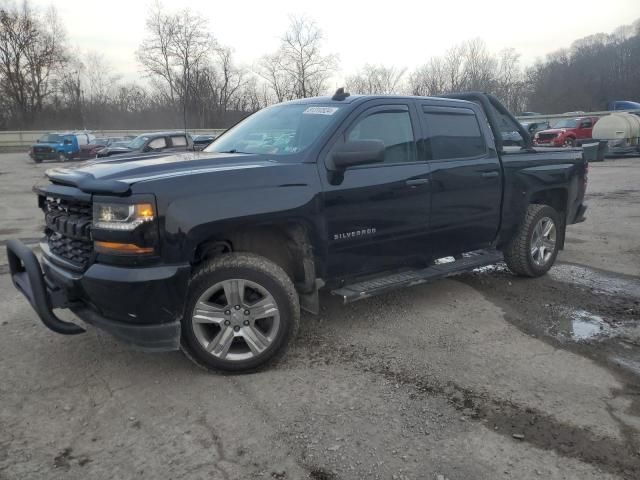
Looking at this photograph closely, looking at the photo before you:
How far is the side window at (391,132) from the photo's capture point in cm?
413

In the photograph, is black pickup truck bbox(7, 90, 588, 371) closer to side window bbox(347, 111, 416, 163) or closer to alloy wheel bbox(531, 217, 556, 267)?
side window bbox(347, 111, 416, 163)

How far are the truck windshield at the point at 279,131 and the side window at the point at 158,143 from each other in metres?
11.9

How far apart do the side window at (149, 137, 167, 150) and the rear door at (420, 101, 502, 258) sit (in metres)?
12.7

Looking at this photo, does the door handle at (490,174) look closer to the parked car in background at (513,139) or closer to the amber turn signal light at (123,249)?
the parked car in background at (513,139)

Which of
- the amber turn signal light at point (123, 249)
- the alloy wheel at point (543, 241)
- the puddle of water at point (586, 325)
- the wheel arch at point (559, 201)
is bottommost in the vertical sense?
the puddle of water at point (586, 325)

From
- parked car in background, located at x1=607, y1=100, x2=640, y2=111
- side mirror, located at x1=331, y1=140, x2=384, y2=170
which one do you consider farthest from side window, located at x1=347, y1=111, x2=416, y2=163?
parked car in background, located at x1=607, y1=100, x2=640, y2=111

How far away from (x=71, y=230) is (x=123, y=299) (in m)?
0.67

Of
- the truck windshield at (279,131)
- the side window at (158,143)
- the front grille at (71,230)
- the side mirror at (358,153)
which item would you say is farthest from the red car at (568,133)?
the front grille at (71,230)

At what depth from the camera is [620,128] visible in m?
26.0

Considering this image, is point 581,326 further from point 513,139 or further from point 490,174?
point 513,139

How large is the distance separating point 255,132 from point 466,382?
270 cm

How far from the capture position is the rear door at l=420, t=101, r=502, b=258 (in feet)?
14.8

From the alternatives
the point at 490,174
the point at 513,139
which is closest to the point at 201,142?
the point at 513,139

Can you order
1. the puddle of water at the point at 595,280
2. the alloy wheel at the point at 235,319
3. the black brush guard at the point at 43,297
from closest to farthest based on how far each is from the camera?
1. the black brush guard at the point at 43,297
2. the alloy wheel at the point at 235,319
3. the puddle of water at the point at 595,280
